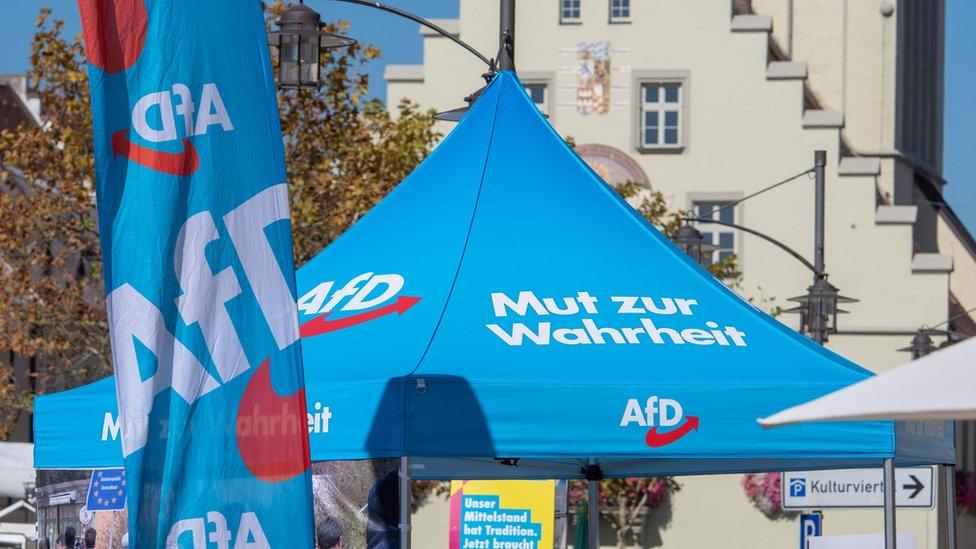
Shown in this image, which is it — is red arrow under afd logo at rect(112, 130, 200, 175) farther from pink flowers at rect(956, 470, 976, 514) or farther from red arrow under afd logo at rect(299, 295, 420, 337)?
pink flowers at rect(956, 470, 976, 514)

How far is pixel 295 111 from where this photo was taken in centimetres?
2561

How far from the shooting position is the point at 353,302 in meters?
8.73

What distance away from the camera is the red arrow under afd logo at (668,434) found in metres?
7.88

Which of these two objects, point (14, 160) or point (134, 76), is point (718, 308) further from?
point (14, 160)

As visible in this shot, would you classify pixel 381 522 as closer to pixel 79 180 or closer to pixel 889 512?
pixel 889 512

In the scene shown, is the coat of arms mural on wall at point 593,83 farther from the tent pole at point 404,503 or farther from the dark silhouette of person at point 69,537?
the tent pole at point 404,503

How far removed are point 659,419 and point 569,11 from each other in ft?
121

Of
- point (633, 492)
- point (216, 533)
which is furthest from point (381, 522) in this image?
point (633, 492)

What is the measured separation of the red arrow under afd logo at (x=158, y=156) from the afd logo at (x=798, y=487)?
10760mm

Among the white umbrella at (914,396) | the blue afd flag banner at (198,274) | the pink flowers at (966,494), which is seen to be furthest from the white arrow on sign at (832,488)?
the pink flowers at (966,494)

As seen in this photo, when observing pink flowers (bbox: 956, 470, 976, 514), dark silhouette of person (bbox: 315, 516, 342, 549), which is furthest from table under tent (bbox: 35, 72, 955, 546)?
pink flowers (bbox: 956, 470, 976, 514)

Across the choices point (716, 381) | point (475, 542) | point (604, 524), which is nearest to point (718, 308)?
point (716, 381)

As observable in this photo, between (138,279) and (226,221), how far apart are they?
1.03 ft

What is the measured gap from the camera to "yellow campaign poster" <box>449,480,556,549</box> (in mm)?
17375
